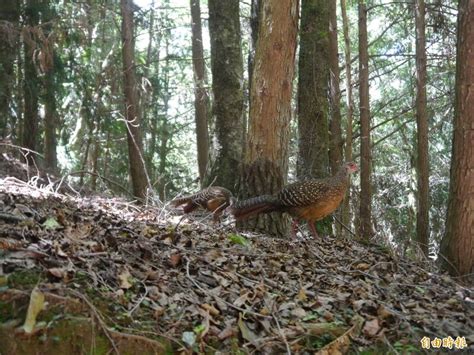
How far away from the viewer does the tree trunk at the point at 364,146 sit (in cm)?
1145

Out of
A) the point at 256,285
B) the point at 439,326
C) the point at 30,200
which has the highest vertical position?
the point at 30,200

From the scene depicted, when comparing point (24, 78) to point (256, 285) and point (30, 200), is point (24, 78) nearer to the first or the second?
point (30, 200)

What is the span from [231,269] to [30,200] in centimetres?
233

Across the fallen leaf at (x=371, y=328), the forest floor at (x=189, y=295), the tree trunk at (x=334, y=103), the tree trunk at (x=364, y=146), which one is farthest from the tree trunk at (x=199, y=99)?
the fallen leaf at (x=371, y=328)

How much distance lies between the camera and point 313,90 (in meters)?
11.1

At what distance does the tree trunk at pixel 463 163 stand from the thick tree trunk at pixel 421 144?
3.79 meters

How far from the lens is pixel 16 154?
11828mm

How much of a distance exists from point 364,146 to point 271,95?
465 cm

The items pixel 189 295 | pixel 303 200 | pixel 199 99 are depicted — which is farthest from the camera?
pixel 199 99

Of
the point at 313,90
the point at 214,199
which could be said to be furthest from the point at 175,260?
the point at 313,90

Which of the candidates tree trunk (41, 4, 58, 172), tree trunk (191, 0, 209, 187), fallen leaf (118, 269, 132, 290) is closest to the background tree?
tree trunk (41, 4, 58, 172)

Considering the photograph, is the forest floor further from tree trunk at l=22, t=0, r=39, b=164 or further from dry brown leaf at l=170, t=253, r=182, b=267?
tree trunk at l=22, t=0, r=39, b=164

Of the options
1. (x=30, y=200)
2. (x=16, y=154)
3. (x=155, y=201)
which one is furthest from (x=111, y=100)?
(x=30, y=200)

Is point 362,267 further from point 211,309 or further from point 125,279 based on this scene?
point 125,279
